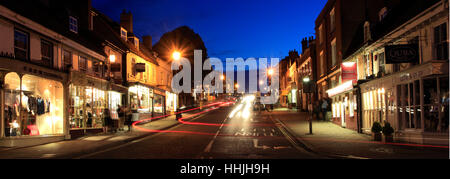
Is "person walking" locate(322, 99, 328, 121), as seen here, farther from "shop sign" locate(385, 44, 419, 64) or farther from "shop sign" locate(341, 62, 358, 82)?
"shop sign" locate(385, 44, 419, 64)

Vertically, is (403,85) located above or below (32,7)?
below

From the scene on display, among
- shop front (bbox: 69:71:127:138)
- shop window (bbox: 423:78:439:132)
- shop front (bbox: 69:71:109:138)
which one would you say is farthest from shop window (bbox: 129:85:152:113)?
shop window (bbox: 423:78:439:132)

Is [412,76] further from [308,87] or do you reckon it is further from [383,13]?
[383,13]

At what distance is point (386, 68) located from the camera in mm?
17188

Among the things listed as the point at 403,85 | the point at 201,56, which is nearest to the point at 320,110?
the point at 403,85

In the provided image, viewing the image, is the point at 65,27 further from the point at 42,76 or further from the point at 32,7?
the point at 42,76

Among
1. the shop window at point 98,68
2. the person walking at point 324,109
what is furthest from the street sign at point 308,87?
the shop window at point 98,68

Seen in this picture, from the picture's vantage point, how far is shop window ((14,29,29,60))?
14.9m

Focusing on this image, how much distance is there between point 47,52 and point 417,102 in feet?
55.5

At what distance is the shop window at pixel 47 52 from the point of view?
1695 centimetres

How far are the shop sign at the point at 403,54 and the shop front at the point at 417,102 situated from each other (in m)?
0.44

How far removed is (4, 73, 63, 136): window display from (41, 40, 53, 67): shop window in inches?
34.9

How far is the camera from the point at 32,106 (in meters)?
16.3
